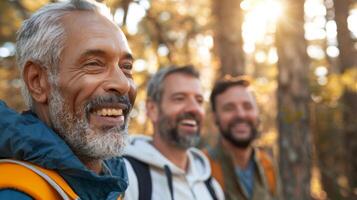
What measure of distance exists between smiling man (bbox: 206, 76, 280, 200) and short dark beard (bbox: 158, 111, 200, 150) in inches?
30.1

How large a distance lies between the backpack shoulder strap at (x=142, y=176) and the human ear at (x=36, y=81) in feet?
4.03

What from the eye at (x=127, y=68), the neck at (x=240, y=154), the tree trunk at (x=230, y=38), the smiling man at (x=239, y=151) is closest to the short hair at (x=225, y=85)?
the smiling man at (x=239, y=151)

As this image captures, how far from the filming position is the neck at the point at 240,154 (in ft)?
15.6

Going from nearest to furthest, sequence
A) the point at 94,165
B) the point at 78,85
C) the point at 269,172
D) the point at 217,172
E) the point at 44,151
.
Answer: the point at 44,151 → the point at 78,85 → the point at 94,165 → the point at 217,172 → the point at 269,172

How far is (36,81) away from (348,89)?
8.23 metres

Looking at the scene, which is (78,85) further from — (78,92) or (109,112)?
(109,112)

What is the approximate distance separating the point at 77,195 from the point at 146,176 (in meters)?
1.47

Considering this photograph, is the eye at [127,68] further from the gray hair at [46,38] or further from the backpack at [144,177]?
the backpack at [144,177]

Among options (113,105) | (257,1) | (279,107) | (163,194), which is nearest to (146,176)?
(163,194)

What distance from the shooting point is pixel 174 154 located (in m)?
3.75

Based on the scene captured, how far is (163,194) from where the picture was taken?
313 cm

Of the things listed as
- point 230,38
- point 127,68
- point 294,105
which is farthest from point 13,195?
point 230,38

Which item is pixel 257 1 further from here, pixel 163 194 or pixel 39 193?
pixel 39 193

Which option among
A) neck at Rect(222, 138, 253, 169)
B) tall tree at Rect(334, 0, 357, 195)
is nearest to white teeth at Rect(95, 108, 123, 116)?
neck at Rect(222, 138, 253, 169)
